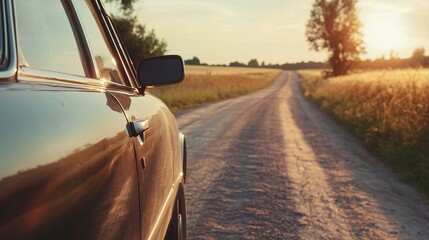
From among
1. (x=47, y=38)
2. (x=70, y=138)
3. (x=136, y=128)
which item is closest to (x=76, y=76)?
(x=47, y=38)

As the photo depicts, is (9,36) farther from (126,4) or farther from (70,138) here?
(126,4)

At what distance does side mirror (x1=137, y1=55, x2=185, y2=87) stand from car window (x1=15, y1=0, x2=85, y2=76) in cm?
100

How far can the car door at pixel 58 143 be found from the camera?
0.94m

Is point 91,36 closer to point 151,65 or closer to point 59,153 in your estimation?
point 151,65

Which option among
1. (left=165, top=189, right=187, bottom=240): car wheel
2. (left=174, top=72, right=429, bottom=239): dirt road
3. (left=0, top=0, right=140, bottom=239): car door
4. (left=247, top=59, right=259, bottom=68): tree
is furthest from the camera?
(left=247, top=59, right=259, bottom=68): tree

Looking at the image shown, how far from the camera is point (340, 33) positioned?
176ft

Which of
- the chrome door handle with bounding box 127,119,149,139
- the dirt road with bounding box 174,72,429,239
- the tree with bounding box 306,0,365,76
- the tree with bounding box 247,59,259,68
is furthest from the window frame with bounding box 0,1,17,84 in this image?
the tree with bounding box 247,59,259,68

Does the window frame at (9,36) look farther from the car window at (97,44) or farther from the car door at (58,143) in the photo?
the car window at (97,44)

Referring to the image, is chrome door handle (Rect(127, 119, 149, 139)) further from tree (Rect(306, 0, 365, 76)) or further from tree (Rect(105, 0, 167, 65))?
tree (Rect(306, 0, 365, 76))

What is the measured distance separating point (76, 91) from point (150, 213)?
736 millimetres

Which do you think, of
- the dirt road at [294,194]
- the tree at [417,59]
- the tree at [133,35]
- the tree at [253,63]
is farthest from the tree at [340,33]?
the tree at [253,63]

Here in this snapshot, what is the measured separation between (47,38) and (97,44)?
2.32 ft

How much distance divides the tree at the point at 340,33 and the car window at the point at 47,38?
53.4 m

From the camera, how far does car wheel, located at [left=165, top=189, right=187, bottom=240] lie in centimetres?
300
